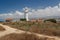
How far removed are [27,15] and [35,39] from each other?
64.6 m

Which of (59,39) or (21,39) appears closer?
(21,39)

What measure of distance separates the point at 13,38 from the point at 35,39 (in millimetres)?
2081

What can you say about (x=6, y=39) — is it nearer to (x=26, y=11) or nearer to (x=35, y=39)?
(x=35, y=39)

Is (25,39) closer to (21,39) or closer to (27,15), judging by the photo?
(21,39)

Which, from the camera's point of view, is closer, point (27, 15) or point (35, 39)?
point (35, 39)

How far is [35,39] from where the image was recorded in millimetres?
13797

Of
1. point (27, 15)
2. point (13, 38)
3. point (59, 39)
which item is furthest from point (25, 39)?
point (27, 15)

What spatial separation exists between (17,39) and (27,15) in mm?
64208

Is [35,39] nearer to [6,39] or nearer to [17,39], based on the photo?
[17,39]

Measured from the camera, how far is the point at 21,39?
14.0 m

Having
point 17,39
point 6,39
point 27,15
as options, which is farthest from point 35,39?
point 27,15

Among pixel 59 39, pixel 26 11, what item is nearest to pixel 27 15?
pixel 26 11

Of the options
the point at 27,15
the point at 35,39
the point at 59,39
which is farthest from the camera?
the point at 27,15

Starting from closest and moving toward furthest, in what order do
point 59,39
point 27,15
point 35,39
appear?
1. point 35,39
2. point 59,39
3. point 27,15
